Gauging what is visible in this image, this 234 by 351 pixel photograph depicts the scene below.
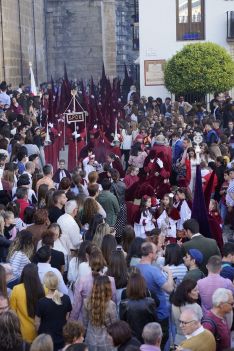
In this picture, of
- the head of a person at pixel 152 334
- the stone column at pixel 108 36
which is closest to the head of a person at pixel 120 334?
the head of a person at pixel 152 334

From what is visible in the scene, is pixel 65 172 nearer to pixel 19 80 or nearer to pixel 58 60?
pixel 19 80

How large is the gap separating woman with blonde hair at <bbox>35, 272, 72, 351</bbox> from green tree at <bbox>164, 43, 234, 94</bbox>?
22040 millimetres

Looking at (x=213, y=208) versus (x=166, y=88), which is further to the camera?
(x=166, y=88)

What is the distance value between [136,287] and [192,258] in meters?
1.29

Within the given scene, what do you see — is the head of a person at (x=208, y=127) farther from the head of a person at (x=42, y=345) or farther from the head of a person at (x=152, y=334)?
the head of a person at (x=42, y=345)

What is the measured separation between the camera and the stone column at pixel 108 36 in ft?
140

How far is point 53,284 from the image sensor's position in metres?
7.88

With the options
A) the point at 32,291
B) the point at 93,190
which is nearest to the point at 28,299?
the point at 32,291

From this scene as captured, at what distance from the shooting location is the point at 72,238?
10.5 metres

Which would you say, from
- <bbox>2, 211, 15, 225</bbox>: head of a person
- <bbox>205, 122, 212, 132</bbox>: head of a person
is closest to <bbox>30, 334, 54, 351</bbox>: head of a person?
<bbox>2, 211, 15, 225</bbox>: head of a person

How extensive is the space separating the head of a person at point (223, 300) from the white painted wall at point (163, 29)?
81.6 ft

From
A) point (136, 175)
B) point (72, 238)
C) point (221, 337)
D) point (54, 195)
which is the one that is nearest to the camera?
point (221, 337)

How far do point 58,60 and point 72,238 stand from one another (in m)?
33.1

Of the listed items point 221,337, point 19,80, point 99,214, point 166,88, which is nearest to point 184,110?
point 166,88
